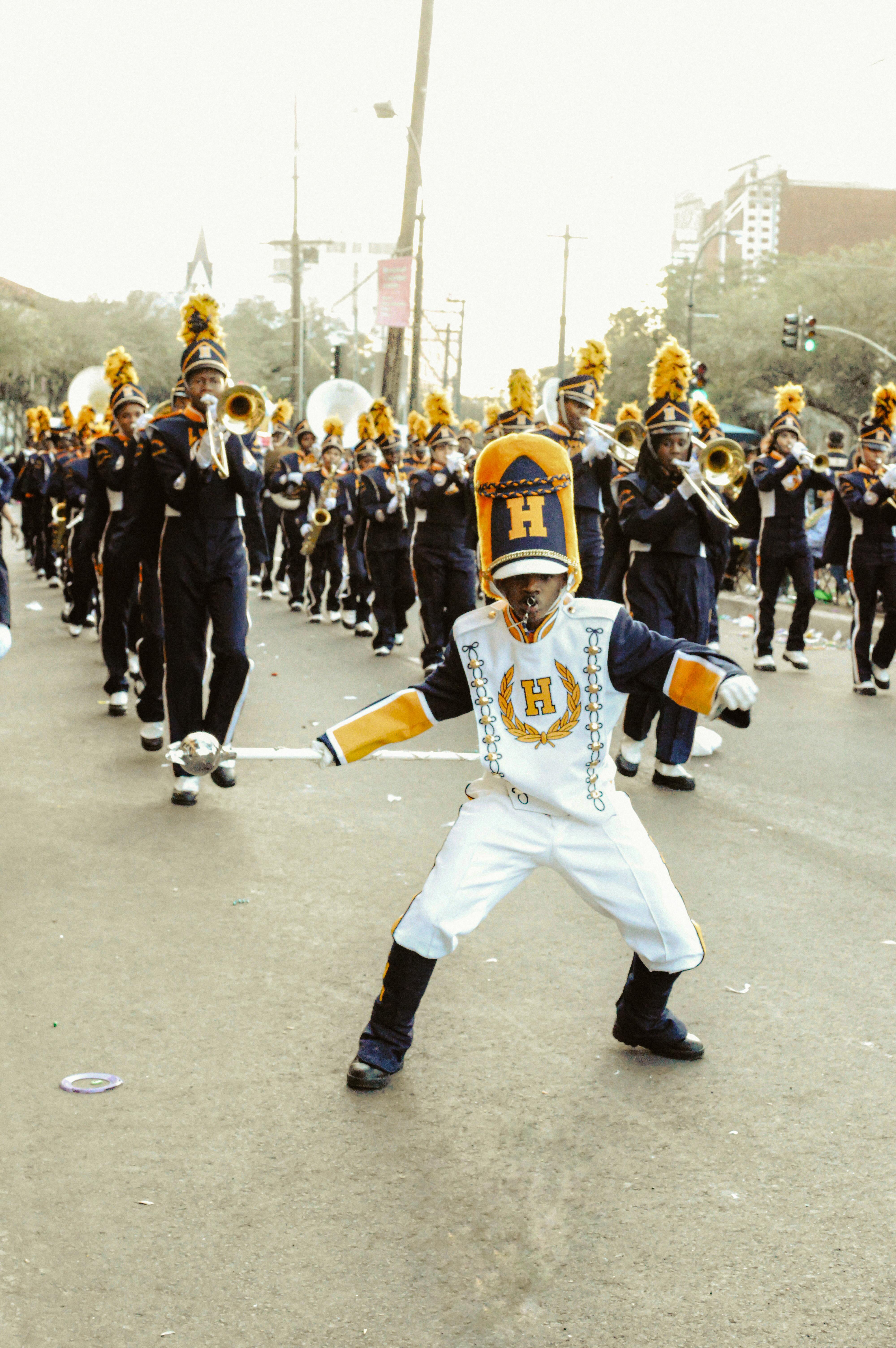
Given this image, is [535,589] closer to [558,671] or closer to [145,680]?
[558,671]

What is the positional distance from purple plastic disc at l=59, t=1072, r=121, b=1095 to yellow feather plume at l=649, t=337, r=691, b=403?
513 centimetres

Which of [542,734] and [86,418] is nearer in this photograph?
[542,734]

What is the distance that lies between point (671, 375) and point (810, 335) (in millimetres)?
26723

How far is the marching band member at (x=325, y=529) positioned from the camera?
53.6 ft

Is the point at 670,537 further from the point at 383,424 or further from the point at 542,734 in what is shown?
the point at 383,424

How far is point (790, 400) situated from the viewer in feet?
41.1

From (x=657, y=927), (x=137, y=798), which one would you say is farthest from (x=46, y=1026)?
(x=137, y=798)

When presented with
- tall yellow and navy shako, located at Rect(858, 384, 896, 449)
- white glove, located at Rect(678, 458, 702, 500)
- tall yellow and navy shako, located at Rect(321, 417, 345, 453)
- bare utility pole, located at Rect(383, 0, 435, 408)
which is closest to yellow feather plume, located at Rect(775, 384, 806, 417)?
tall yellow and navy shako, located at Rect(858, 384, 896, 449)

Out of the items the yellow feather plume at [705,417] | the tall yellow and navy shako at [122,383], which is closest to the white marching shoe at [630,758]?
the yellow feather plume at [705,417]

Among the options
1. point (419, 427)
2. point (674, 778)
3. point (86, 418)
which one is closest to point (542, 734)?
point (674, 778)

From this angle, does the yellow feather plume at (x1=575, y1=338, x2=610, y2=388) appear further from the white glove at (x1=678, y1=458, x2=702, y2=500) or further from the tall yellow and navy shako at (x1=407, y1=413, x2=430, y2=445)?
the tall yellow and navy shako at (x1=407, y1=413, x2=430, y2=445)

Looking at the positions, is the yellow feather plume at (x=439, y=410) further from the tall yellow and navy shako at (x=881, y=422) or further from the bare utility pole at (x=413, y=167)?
the bare utility pole at (x=413, y=167)

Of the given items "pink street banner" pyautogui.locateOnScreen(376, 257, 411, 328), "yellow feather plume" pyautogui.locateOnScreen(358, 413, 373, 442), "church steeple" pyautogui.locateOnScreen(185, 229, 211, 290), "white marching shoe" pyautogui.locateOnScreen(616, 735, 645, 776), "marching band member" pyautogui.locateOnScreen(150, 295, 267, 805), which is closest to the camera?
"marching band member" pyautogui.locateOnScreen(150, 295, 267, 805)

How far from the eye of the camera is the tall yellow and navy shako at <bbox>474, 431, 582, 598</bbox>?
3723 mm
